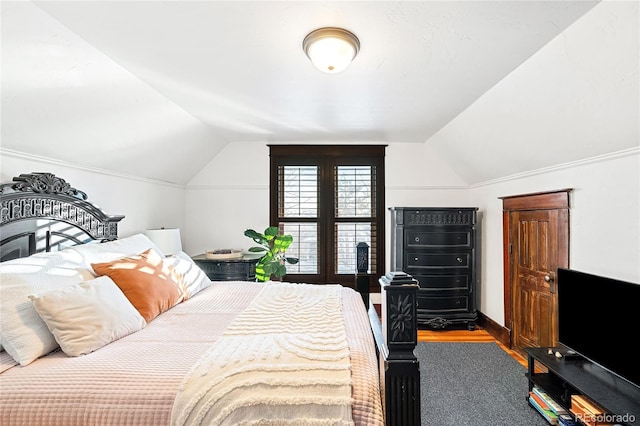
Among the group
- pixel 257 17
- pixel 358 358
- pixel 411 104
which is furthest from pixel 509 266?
pixel 257 17

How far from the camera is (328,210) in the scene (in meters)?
4.25

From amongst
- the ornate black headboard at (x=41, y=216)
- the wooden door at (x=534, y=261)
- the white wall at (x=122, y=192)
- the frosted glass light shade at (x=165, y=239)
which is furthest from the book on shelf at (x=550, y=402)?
the white wall at (x=122, y=192)

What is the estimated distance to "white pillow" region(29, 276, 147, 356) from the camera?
1.38 m

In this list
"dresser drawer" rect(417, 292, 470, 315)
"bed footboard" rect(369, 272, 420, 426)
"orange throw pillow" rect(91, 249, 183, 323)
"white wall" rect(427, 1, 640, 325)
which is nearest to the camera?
"bed footboard" rect(369, 272, 420, 426)

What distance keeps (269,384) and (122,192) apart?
2658mm

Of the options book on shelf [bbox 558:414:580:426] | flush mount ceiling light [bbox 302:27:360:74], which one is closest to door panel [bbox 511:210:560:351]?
book on shelf [bbox 558:414:580:426]

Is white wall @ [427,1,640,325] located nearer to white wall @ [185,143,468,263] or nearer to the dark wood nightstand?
white wall @ [185,143,468,263]

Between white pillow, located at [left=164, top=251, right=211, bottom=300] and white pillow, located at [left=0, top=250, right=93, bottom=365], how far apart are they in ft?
2.21

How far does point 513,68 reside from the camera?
203 centimetres

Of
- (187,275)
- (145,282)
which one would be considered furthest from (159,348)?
(187,275)

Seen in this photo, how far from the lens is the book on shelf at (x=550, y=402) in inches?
Result: 78.4

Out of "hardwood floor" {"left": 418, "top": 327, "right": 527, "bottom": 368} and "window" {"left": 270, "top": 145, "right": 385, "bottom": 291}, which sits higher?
"window" {"left": 270, "top": 145, "right": 385, "bottom": 291}

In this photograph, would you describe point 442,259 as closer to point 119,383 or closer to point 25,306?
point 119,383

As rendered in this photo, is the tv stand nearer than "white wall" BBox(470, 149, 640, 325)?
Yes
